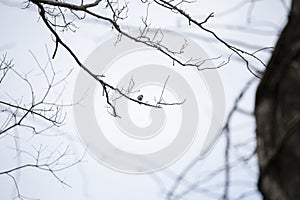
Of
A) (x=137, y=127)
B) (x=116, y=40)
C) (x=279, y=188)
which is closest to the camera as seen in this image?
(x=279, y=188)

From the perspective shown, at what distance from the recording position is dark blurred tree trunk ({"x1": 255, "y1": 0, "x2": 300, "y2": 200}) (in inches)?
17.3

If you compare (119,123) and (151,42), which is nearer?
(151,42)

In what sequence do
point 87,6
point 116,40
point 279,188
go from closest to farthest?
point 279,188 → point 87,6 → point 116,40

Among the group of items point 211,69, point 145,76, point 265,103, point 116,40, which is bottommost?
point 265,103

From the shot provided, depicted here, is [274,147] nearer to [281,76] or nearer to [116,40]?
[281,76]

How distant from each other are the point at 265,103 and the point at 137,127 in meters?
3.05

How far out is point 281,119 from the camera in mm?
486

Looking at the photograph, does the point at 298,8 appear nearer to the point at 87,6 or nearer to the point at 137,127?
the point at 87,6

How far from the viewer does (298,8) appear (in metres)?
0.52

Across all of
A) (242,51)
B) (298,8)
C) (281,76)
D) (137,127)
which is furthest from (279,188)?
(137,127)

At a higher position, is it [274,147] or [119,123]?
[119,123]

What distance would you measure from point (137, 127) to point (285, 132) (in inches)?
122

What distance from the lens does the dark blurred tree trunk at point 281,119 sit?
440 mm

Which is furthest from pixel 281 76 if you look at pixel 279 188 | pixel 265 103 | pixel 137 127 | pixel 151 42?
pixel 137 127
